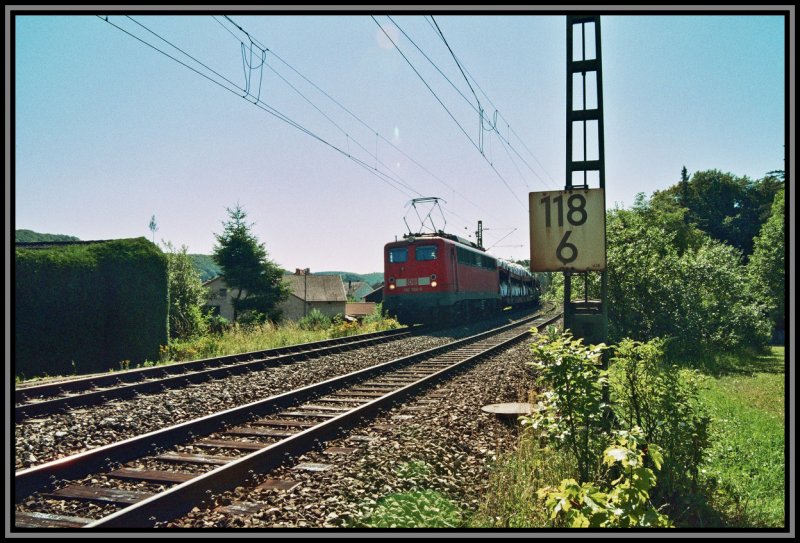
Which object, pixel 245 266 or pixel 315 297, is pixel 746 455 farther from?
pixel 315 297

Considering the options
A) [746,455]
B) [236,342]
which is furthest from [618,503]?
[236,342]

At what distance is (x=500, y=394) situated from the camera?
8141 millimetres

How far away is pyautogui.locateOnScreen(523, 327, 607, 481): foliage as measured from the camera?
13.1 feet

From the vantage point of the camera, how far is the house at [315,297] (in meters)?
59.4

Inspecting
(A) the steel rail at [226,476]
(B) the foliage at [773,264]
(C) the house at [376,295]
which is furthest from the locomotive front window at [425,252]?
(C) the house at [376,295]

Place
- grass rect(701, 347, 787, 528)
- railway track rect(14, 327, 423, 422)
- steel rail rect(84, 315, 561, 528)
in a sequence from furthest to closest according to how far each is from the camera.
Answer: railway track rect(14, 327, 423, 422), grass rect(701, 347, 787, 528), steel rail rect(84, 315, 561, 528)

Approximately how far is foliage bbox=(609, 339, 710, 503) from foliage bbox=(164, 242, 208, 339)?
1520cm

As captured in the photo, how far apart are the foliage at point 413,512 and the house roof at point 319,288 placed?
56.2 m

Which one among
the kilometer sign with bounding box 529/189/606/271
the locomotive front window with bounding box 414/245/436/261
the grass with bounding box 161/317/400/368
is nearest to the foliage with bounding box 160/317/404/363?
the grass with bounding box 161/317/400/368

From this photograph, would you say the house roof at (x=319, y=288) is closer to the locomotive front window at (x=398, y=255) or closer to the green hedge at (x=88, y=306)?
the locomotive front window at (x=398, y=255)

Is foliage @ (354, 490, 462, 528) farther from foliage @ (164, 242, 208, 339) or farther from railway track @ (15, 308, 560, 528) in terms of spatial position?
foliage @ (164, 242, 208, 339)
